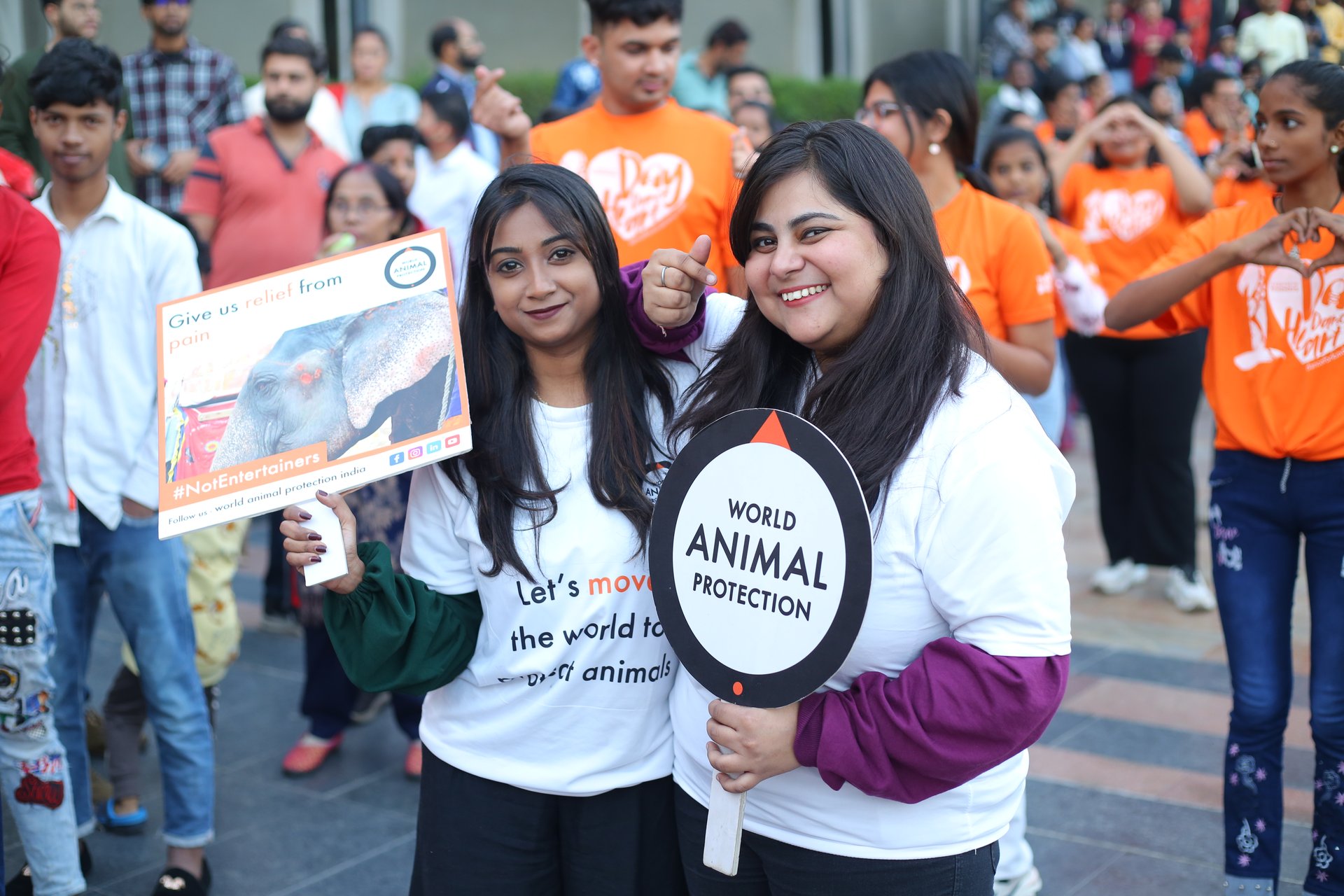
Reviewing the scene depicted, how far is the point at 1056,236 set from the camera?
452cm

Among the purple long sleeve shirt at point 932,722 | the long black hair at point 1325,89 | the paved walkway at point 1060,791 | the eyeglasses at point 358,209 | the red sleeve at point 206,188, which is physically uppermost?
the long black hair at point 1325,89

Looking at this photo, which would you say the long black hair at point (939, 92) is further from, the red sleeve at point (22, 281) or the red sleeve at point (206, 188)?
the red sleeve at point (206, 188)

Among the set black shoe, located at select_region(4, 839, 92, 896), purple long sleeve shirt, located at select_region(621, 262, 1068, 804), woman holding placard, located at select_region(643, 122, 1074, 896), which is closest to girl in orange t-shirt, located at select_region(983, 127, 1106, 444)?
woman holding placard, located at select_region(643, 122, 1074, 896)

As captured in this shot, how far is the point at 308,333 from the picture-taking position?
80.9 inches

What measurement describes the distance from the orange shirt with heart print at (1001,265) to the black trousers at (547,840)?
1.58 meters

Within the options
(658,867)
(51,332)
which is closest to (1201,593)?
(658,867)

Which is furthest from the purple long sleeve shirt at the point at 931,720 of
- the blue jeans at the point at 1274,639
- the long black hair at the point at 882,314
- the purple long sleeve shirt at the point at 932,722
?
the blue jeans at the point at 1274,639

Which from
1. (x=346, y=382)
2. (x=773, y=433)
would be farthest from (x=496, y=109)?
(x=773, y=433)

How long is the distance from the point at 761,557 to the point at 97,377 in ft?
7.30

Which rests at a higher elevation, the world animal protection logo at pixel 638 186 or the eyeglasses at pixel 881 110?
the eyeglasses at pixel 881 110

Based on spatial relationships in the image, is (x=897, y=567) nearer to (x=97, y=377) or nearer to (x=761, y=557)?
(x=761, y=557)

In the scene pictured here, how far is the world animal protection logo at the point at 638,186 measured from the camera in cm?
347

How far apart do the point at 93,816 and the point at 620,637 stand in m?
2.32

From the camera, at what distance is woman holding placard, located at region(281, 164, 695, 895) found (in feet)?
6.82
